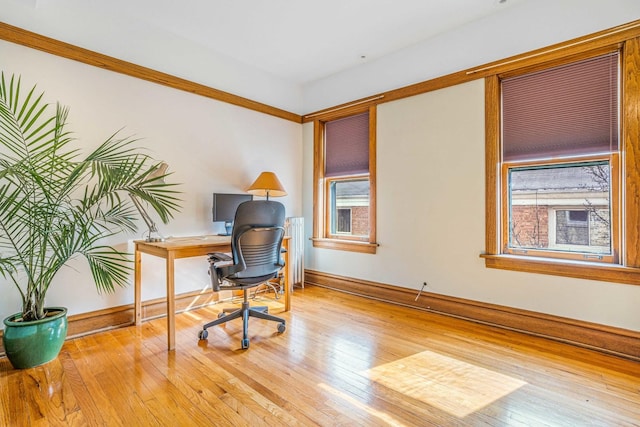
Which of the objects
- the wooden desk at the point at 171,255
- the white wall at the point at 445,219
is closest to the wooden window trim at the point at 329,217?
the white wall at the point at 445,219

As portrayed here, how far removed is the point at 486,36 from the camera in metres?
2.81

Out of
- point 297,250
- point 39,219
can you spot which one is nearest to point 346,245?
point 297,250

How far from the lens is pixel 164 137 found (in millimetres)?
3018

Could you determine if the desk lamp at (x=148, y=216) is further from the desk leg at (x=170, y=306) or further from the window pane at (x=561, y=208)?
the window pane at (x=561, y=208)

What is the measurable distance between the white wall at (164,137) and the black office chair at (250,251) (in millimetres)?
797

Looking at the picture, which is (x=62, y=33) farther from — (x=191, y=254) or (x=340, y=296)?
(x=340, y=296)

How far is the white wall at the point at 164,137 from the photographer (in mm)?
2449

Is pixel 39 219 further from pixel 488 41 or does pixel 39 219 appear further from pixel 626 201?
pixel 626 201

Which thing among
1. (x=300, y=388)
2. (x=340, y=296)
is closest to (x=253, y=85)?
(x=340, y=296)

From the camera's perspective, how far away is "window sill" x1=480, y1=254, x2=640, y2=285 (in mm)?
2201

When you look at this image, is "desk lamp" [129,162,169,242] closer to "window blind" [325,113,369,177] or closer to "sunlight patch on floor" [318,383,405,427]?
"sunlight patch on floor" [318,383,405,427]

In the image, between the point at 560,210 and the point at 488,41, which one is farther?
the point at 488,41

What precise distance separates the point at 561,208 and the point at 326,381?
A: 230cm

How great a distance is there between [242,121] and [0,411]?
3035mm
